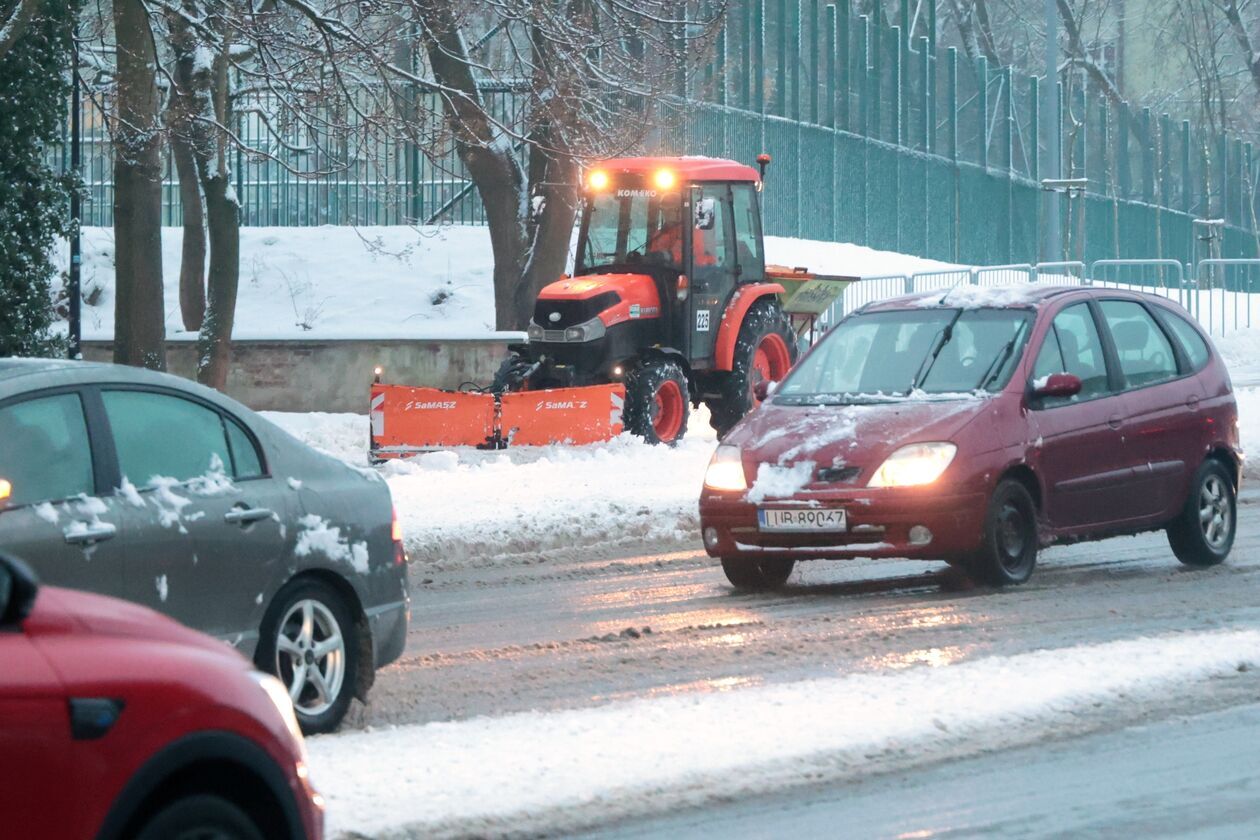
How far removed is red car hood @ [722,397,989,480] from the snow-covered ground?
1754 centimetres

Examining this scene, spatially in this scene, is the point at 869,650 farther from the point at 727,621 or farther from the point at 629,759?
the point at 629,759

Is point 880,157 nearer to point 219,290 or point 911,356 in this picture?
point 219,290

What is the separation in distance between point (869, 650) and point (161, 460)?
11.7ft

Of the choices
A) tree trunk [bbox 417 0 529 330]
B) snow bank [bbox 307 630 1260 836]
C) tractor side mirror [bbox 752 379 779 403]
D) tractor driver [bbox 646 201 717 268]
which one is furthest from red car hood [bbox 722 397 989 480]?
tree trunk [bbox 417 0 529 330]

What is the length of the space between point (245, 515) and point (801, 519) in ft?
14.5

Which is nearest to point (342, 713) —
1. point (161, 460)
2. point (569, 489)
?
point (161, 460)

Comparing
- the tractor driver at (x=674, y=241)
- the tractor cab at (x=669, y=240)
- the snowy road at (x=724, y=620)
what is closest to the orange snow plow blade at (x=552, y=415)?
the tractor cab at (x=669, y=240)

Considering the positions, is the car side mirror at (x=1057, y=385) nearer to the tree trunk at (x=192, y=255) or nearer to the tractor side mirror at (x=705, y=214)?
the tractor side mirror at (x=705, y=214)

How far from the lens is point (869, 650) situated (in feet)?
31.0

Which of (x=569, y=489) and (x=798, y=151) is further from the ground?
(x=798, y=151)

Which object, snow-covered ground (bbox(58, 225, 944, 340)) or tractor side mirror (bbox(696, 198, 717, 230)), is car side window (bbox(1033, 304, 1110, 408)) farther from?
snow-covered ground (bbox(58, 225, 944, 340))

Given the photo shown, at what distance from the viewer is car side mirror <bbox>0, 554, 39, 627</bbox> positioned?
388 cm

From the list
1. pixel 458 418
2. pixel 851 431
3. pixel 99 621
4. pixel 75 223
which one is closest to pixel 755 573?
pixel 851 431

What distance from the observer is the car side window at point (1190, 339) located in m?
13.0
